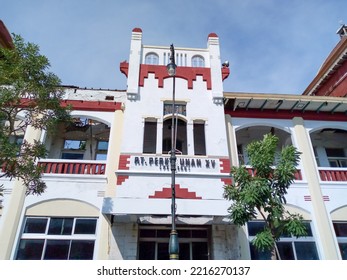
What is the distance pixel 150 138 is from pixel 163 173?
2.00 m

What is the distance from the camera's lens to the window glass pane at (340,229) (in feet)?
38.0

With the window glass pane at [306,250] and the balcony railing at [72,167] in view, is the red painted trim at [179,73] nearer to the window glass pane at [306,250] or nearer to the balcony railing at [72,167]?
the balcony railing at [72,167]

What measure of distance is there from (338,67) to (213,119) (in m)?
10.8

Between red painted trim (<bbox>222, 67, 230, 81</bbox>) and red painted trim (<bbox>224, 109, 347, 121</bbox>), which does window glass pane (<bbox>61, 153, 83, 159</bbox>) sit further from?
red painted trim (<bbox>222, 67, 230, 81</bbox>)

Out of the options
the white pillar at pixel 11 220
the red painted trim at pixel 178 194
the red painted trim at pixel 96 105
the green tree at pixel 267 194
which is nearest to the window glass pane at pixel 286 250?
the green tree at pixel 267 194

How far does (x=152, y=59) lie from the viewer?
1415 cm

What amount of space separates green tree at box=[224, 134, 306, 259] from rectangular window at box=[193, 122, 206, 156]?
4296mm

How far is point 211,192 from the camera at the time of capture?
1109 cm

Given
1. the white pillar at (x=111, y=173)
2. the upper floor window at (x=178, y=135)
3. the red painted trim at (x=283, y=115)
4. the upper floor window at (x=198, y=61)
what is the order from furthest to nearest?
the upper floor window at (x=198, y=61) → the red painted trim at (x=283, y=115) → the upper floor window at (x=178, y=135) → the white pillar at (x=111, y=173)

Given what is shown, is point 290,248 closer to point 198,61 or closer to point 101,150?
point 198,61

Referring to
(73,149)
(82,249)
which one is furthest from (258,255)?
(73,149)

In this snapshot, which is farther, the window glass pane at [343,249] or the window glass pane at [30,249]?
the window glass pane at [343,249]

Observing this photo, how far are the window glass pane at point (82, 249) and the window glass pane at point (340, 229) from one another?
10.0m

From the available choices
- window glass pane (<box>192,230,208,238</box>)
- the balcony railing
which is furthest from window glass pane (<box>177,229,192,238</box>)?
the balcony railing
